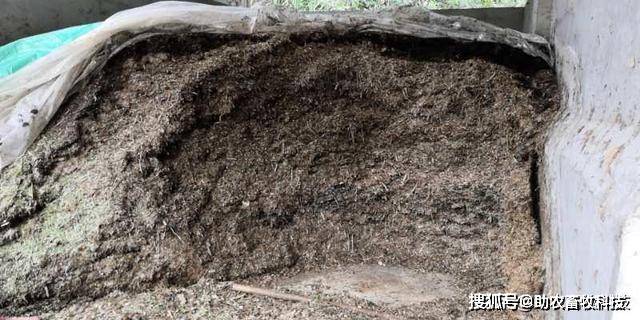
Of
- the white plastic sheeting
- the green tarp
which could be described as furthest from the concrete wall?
the green tarp

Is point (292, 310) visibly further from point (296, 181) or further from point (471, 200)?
point (471, 200)

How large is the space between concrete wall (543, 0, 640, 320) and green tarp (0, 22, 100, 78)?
1.93m

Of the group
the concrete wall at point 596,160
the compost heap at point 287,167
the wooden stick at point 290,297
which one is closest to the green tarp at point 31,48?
the compost heap at point 287,167

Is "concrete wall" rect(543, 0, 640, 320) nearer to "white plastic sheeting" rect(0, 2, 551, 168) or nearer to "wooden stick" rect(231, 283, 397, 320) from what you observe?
"white plastic sheeting" rect(0, 2, 551, 168)

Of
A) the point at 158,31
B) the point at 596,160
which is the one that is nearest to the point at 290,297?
the point at 596,160

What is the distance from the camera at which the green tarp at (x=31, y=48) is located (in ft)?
6.79

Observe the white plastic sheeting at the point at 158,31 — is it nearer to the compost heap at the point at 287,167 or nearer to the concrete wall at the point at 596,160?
the compost heap at the point at 287,167

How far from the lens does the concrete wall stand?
3.18 ft

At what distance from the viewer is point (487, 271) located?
198cm

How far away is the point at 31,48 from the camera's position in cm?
213

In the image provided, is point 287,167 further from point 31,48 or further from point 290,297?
point 31,48

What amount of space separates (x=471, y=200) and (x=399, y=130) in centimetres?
42

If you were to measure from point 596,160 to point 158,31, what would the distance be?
1.63 metres

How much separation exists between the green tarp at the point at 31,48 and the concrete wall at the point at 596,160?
75.9 inches
